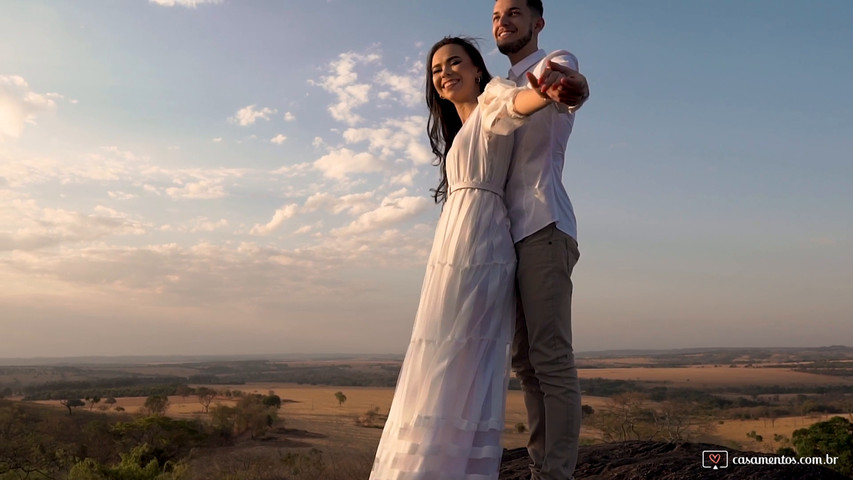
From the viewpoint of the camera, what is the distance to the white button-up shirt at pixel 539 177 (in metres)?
3.04

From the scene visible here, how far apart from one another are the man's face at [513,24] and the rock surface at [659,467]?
3.07 m

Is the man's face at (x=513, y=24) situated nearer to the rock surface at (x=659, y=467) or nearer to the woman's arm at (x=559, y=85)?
the woman's arm at (x=559, y=85)

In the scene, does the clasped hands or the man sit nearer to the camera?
the clasped hands

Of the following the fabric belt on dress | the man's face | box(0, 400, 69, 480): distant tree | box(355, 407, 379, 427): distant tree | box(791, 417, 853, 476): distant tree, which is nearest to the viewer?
the fabric belt on dress

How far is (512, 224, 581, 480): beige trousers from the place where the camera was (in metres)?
2.99

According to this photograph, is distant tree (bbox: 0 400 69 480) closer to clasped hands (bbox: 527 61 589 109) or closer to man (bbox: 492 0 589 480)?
man (bbox: 492 0 589 480)

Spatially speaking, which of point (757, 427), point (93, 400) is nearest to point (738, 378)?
point (757, 427)

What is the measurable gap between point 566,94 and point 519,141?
2.56ft

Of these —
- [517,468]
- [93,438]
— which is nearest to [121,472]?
[517,468]

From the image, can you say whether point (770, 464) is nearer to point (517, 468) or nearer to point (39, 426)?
point (517, 468)

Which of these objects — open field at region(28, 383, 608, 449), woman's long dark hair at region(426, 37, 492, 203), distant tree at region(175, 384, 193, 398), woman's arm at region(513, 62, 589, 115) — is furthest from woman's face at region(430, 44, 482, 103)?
distant tree at region(175, 384, 193, 398)

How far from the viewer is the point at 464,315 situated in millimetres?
3104

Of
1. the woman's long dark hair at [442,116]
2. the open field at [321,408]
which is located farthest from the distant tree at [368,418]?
the woman's long dark hair at [442,116]

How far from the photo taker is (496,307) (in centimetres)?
309
